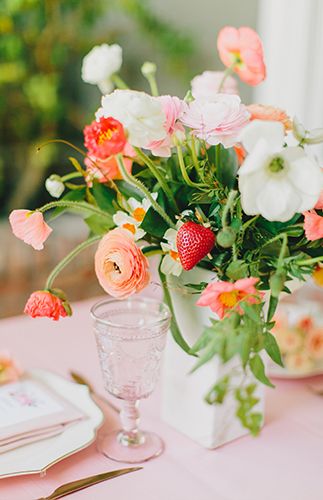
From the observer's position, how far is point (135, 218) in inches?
37.0

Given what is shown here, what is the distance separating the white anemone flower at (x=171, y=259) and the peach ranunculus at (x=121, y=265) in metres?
0.04

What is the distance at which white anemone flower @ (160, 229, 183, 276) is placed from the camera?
90cm

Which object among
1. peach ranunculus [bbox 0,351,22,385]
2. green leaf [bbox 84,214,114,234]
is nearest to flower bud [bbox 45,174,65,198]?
green leaf [bbox 84,214,114,234]

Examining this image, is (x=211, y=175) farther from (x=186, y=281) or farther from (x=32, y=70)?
(x=32, y=70)

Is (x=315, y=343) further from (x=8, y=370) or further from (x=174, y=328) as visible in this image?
(x=8, y=370)

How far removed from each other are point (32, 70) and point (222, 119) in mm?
2347

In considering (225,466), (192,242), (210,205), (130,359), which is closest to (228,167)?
(210,205)

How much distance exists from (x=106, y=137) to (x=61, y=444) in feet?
1.37

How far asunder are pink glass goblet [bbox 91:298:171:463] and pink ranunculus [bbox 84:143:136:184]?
177 millimetres

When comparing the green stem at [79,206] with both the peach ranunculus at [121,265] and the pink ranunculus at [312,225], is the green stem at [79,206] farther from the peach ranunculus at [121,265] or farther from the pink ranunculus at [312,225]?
the pink ranunculus at [312,225]

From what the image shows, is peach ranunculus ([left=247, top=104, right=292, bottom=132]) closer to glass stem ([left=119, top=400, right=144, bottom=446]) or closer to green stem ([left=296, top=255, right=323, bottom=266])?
green stem ([left=296, top=255, right=323, bottom=266])

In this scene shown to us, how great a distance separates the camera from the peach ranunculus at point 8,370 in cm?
111

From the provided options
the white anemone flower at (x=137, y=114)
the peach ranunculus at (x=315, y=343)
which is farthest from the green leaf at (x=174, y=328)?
the peach ranunculus at (x=315, y=343)

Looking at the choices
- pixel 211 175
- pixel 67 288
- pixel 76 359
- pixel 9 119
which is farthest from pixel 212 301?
pixel 9 119
